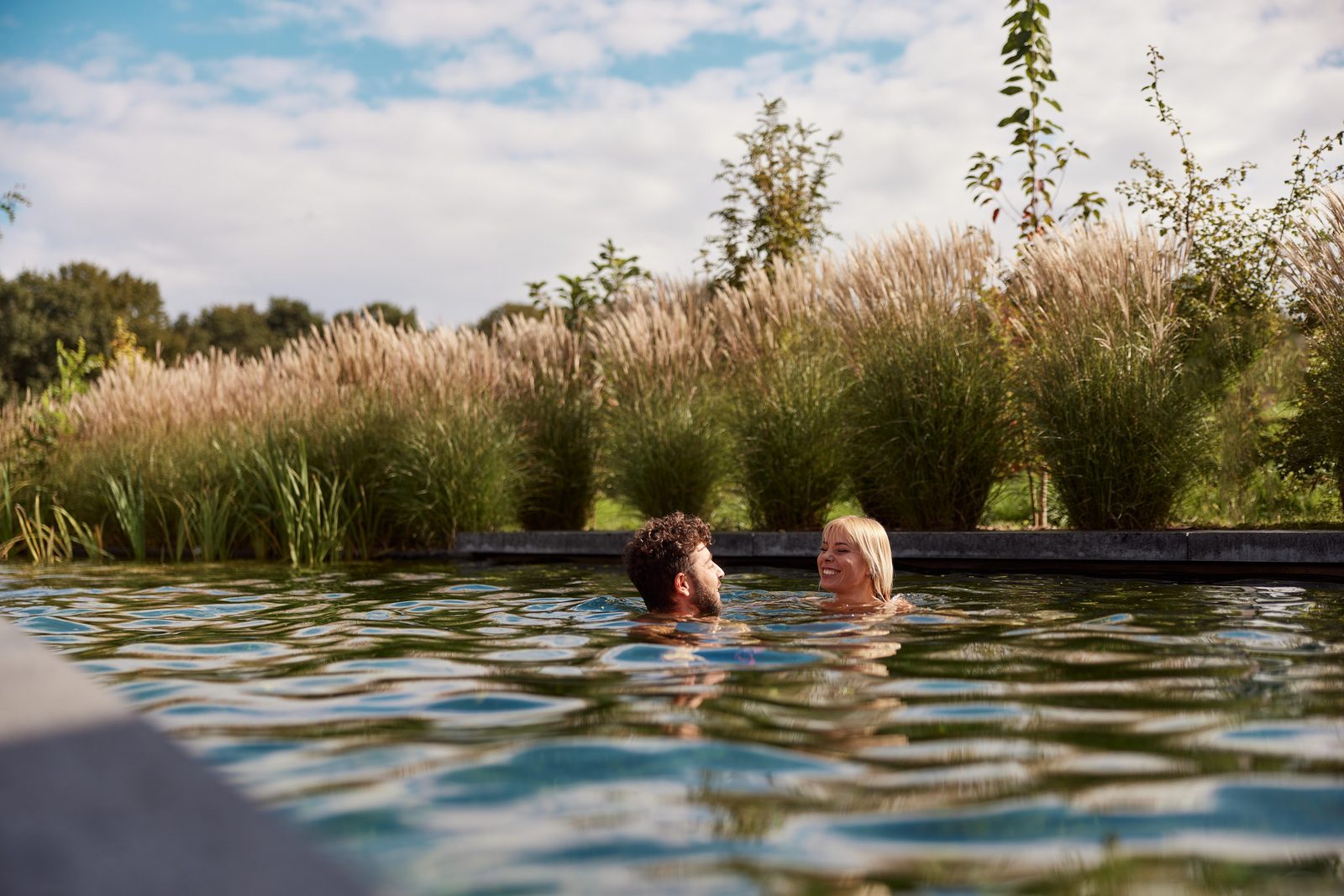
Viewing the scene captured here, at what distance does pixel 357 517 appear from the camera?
31.7 feet

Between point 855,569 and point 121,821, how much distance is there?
430 centimetres

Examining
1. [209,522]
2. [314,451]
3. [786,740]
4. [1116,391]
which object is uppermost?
[1116,391]

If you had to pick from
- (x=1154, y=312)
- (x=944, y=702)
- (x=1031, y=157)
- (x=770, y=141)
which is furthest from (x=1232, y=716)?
(x=770, y=141)

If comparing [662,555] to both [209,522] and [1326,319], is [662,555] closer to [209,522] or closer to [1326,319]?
[1326,319]

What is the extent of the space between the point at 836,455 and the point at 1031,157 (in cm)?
333

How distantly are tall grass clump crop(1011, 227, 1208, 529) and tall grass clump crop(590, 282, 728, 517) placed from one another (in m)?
2.30

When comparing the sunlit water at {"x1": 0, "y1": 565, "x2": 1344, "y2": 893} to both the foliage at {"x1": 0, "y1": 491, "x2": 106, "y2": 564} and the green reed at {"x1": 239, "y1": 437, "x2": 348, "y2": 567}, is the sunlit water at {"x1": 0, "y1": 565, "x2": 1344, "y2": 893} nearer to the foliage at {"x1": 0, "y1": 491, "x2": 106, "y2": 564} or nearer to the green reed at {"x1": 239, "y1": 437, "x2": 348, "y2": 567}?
the green reed at {"x1": 239, "y1": 437, "x2": 348, "y2": 567}

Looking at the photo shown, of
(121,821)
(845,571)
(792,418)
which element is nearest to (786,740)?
(121,821)

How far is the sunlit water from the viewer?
1.86 metres

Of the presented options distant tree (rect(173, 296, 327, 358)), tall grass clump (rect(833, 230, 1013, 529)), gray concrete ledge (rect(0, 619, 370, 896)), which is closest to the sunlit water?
gray concrete ledge (rect(0, 619, 370, 896))

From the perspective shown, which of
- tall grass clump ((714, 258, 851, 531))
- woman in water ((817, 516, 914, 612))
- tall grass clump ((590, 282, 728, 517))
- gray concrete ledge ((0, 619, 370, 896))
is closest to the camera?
gray concrete ledge ((0, 619, 370, 896))

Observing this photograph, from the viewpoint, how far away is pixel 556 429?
9953mm

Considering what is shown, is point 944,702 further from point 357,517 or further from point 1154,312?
point 357,517

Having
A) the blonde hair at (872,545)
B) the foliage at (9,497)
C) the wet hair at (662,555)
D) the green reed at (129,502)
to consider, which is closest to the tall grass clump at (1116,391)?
the blonde hair at (872,545)
